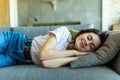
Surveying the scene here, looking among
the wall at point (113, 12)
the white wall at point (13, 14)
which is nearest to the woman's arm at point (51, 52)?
the wall at point (113, 12)

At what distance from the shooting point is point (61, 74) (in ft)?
5.22

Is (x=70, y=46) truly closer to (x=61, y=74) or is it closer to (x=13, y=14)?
(x=61, y=74)

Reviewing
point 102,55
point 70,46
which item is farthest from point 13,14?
point 102,55

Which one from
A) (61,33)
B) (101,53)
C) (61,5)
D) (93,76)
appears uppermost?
(61,5)

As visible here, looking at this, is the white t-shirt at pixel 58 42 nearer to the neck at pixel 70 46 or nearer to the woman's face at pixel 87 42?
the neck at pixel 70 46

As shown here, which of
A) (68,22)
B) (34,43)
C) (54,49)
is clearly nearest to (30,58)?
(34,43)

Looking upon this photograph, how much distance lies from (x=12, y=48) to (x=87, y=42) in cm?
70

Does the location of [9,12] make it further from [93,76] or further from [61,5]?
[93,76]

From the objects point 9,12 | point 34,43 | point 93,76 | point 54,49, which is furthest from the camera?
point 9,12

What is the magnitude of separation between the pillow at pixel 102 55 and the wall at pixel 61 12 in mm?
4223

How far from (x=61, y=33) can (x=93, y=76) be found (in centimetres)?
55

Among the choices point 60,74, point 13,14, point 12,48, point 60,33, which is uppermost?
point 13,14

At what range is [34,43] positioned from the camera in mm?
2047

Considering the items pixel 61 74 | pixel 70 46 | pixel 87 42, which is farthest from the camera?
pixel 70 46
